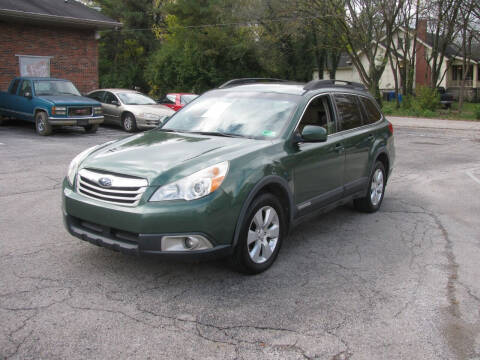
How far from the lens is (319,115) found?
5.56 meters

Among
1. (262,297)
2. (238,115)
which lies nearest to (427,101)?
(238,115)

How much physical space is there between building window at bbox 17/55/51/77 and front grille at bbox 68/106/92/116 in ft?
25.7

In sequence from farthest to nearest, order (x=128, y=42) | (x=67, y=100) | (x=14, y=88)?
(x=128, y=42) < (x=14, y=88) < (x=67, y=100)

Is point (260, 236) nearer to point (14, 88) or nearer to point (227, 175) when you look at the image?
point (227, 175)

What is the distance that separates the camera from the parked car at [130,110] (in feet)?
54.9

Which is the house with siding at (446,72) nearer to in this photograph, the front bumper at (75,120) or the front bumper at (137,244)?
the front bumper at (75,120)

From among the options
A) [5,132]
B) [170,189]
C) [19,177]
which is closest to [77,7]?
[5,132]

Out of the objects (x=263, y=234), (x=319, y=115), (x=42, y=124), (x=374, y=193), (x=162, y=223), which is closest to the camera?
(x=162, y=223)

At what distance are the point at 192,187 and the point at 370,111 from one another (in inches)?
150

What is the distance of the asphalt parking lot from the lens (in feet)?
10.8

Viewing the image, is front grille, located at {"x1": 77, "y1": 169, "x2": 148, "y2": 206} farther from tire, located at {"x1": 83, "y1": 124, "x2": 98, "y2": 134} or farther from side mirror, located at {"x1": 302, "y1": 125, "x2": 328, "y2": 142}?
tire, located at {"x1": 83, "y1": 124, "x2": 98, "y2": 134}

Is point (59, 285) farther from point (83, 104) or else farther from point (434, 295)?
point (83, 104)

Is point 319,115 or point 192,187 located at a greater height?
point 319,115

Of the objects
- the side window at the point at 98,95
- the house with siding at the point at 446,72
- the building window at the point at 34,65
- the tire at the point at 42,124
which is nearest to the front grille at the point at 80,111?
the tire at the point at 42,124
